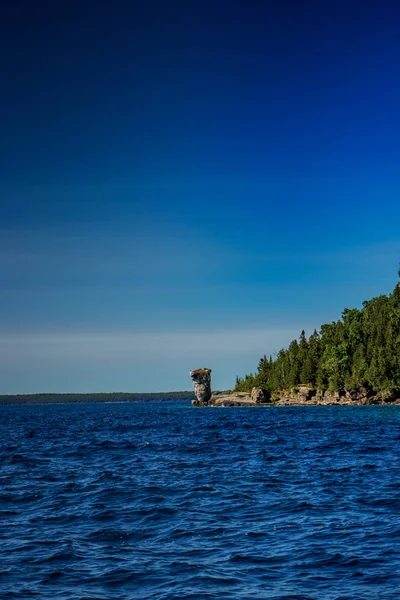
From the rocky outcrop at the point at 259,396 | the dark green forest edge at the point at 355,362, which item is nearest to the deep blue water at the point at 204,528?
the dark green forest edge at the point at 355,362

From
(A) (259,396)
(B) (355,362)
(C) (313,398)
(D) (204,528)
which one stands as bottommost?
(C) (313,398)

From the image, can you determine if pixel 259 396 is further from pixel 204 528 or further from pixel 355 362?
pixel 204 528

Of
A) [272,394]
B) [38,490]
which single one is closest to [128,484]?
[38,490]

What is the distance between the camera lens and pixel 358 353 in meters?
164

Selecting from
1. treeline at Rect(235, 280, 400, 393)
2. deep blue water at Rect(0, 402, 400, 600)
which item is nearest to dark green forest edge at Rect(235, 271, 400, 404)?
treeline at Rect(235, 280, 400, 393)

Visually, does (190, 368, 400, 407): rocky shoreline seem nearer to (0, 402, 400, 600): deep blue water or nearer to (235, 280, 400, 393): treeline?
(235, 280, 400, 393): treeline

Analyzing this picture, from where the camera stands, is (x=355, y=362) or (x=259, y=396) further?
(x=259, y=396)

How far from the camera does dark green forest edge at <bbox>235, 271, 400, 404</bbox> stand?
151 meters

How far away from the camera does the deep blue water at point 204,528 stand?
13578 mm

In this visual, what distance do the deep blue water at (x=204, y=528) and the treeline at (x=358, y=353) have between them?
122 meters

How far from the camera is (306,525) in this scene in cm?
1869

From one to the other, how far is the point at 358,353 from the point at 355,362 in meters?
3.82

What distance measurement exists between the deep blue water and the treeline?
12154 centimetres

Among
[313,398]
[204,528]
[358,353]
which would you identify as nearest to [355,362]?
[358,353]
